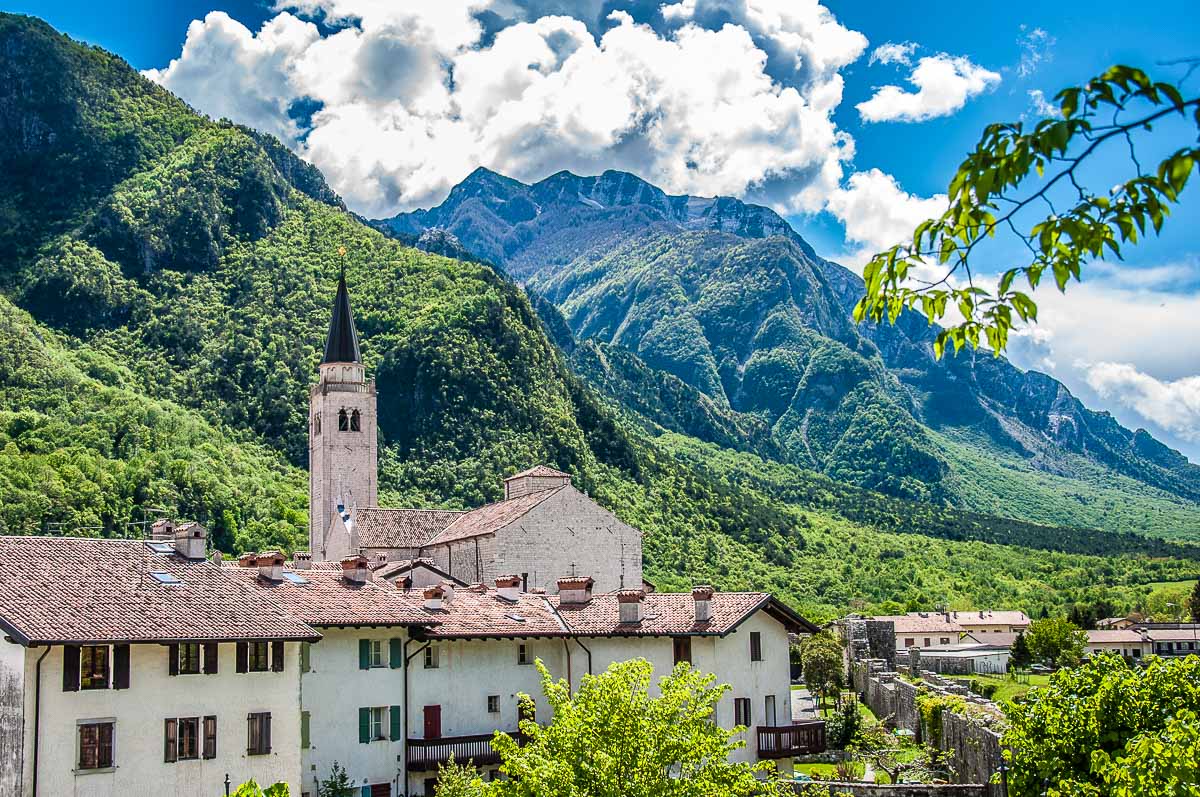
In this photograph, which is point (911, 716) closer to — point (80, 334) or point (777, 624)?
point (777, 624)

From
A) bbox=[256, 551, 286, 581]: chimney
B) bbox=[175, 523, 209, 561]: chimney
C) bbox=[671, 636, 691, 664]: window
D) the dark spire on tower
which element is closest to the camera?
bbox=[175, 523, 209, 561]: chimney

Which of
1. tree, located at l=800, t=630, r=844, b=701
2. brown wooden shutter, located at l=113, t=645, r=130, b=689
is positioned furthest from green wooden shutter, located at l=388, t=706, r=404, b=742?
tree, located at l=800, t=630, r=844, b=701

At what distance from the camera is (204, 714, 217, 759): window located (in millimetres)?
39562

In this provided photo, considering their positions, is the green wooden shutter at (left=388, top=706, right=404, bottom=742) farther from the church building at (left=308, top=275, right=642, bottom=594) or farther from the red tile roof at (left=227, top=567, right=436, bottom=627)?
the church building at (left=308, top=275, right=642, bottom=594)

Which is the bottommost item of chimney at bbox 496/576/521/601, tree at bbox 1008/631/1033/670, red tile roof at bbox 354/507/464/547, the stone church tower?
tree at bbox 1008/631/1033/670

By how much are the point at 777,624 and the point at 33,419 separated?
108260 mm

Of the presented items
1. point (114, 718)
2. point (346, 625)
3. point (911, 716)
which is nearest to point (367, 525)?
point (911, 716)

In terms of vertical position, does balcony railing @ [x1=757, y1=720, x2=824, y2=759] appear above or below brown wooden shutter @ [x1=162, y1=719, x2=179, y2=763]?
below

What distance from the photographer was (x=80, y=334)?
189750mm

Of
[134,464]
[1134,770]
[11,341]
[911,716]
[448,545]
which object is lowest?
[911,716]

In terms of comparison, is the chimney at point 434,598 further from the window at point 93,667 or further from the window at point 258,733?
the window at point 93,667

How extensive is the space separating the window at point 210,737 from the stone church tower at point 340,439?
205 ft

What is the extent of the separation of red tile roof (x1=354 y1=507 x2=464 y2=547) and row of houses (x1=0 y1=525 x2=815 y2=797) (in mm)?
26170

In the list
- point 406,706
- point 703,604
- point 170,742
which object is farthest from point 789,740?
point 170,742
